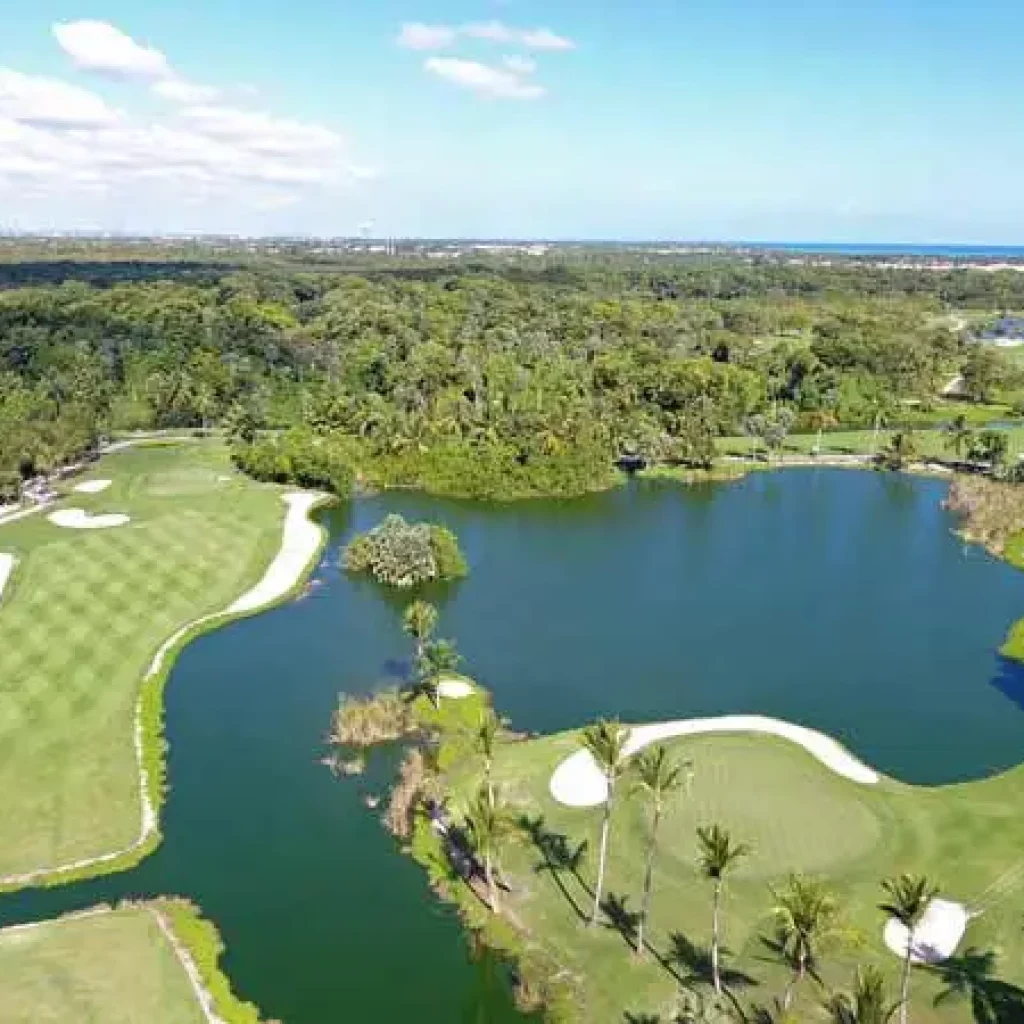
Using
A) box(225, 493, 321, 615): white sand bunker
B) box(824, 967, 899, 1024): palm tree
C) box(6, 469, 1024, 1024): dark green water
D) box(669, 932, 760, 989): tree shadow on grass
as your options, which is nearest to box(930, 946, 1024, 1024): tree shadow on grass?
box(824, 967, 899, 1024): palm tree

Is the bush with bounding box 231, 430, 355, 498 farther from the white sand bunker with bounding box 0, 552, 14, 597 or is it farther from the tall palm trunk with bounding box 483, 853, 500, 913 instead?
the tall palm trunk with bounding box 483, 853, 500, 913

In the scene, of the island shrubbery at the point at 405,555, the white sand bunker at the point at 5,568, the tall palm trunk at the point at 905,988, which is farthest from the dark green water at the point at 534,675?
the white sand bunker at the point at 5,568

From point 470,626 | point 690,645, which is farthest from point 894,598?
point 470,626

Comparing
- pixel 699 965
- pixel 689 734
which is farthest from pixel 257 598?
pixel 699 965

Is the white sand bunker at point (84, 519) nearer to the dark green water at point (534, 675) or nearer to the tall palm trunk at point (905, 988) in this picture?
the dark green water at point (534, 675)

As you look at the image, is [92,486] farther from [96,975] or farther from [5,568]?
[96,975]

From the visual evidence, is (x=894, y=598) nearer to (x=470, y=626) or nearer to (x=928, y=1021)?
(x=470, y=626)
